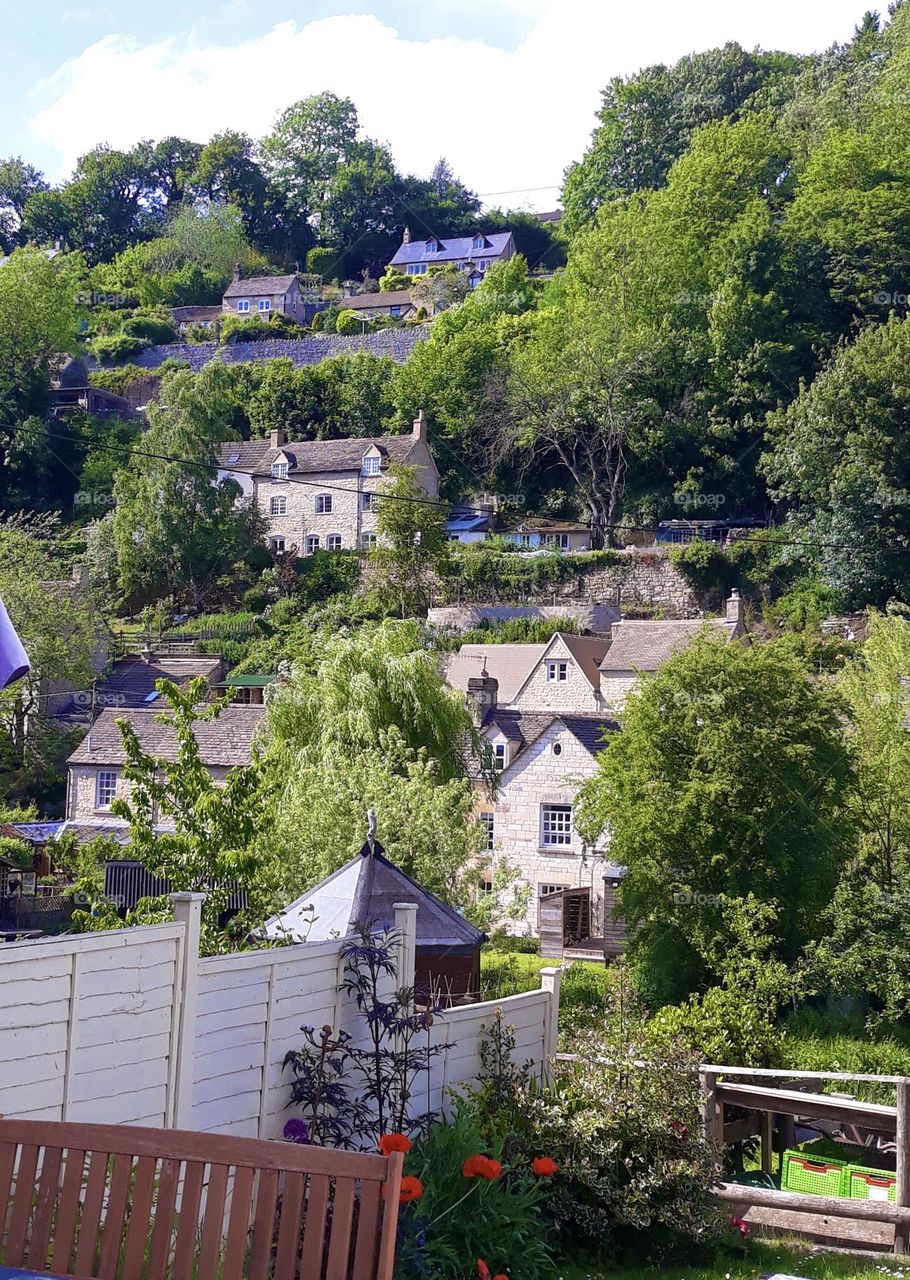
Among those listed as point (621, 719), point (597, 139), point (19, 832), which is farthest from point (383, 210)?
point (621, 719)

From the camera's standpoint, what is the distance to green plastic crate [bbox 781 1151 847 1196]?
9.81 metres

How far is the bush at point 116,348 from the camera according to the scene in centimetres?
8662

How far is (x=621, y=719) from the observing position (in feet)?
89.4

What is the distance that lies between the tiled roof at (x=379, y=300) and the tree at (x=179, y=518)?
125 feet

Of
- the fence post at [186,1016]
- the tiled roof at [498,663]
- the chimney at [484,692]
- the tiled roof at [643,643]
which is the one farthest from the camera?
the tiled roof at [498,663]

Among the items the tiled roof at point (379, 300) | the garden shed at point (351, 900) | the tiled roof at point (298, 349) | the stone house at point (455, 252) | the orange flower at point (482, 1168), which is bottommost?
the orange flower at point (482, 1168)

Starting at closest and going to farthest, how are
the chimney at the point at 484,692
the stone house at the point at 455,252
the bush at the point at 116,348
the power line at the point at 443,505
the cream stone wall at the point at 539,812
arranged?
the cream stone wall at the point at 539,812 < the chimney at the point at 484,692 < the power line at the point at 443,505 < the bush at the point at 116,348 < the stone house at the point at 455,252

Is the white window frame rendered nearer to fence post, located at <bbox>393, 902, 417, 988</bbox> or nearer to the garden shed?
the garden shed

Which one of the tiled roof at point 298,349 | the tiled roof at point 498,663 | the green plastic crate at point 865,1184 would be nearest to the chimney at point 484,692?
the tiled roof at point 498,663

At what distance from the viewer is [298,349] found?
268 ft

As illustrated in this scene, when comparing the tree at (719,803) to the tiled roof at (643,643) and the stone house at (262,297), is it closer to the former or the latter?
the tiled roof at (643,643)

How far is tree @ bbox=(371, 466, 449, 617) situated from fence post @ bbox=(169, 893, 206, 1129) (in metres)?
47.0

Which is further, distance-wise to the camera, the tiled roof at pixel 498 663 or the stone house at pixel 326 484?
the stone house at pixel 326 484

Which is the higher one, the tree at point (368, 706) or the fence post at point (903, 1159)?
the tree at point (368, 706)
